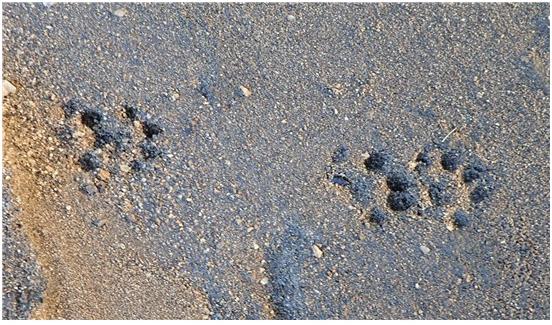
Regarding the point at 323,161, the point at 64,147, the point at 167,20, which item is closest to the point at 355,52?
the point at 323,161

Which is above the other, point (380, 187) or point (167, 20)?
point (167, 20)

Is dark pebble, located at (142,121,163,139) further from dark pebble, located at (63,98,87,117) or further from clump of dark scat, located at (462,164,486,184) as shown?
clump of dark scat, located at (462,164,486,184)

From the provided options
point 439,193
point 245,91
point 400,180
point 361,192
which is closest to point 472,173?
point 439,193

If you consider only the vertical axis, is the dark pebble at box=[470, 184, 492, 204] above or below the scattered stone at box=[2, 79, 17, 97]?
above

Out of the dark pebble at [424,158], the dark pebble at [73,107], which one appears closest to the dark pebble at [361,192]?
the dark pebble at [424,158]

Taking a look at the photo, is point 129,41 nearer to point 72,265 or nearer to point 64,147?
point 64,147

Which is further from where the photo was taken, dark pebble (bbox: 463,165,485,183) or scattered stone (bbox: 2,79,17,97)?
dark pebble (bbox: 463,165,485,183)

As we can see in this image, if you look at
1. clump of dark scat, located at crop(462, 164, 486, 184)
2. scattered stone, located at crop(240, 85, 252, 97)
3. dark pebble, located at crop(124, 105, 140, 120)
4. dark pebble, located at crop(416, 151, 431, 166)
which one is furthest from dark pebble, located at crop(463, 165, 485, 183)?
dark pebble, located at crop(124, 105, 140, 120)
